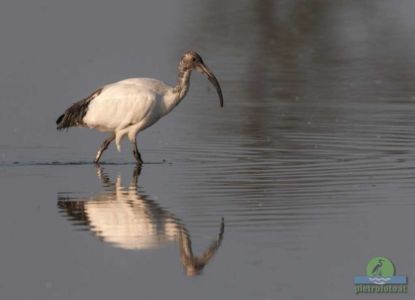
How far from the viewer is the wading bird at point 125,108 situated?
1620 centimetres

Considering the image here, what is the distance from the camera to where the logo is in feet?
33.1

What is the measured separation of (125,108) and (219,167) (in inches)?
61.2

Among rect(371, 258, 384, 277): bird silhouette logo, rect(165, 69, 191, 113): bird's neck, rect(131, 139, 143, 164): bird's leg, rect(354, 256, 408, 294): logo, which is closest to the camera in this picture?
rect(354, 256, 408, 294): logo

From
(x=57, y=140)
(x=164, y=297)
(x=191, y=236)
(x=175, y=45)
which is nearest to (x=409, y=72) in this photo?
(x=175, y=45)

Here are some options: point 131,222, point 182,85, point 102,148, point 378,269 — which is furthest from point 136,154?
point 378,269

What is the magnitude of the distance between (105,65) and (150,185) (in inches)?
404

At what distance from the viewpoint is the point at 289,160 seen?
15.6 meters

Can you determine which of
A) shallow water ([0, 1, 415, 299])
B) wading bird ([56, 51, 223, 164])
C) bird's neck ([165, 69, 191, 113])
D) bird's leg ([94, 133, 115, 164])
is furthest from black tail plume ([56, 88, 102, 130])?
bird's neck ([165, 69, 191, 113])

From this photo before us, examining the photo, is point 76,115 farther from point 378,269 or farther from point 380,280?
point 380,280

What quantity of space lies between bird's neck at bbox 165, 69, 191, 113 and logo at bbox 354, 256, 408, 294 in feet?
20.3

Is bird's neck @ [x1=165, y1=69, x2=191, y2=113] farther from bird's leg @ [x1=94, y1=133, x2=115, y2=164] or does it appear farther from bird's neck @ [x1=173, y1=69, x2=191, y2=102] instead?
bird's leg @ [x1=94, y1=133, x2=115, y2=164]

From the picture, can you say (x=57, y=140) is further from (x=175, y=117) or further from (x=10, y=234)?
(x=10, y=234)

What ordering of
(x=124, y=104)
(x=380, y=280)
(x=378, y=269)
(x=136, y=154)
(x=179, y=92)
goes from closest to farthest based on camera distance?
(x=380, y=280), (x=378, y=269), (x=136, y=154), (x=124, y=104), (x=179, y=92)

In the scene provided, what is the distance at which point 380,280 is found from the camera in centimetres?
1030
